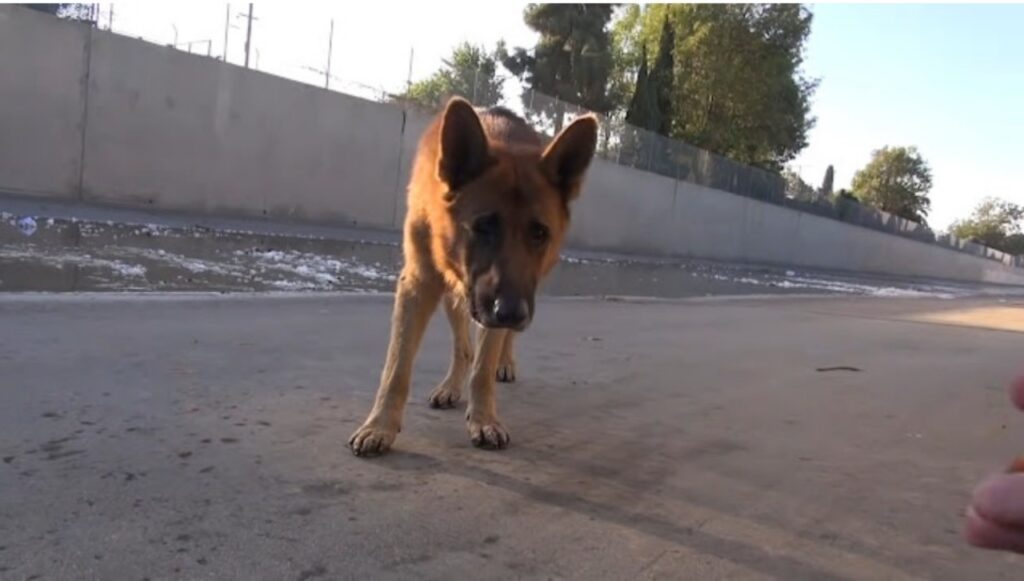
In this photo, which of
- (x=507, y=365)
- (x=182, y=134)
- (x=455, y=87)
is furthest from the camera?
(x=455, y=87)

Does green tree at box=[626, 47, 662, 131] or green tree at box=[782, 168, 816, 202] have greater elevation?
green tree at box=[626, 47, 662, 131]

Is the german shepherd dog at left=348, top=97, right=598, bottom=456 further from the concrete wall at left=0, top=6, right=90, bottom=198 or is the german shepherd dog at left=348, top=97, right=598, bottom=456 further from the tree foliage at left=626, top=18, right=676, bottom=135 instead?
the tree foliage at left=626, top=18, right=676, bottom=135

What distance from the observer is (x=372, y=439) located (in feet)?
11.0

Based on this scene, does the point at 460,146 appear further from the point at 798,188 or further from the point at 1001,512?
the point at 798,188

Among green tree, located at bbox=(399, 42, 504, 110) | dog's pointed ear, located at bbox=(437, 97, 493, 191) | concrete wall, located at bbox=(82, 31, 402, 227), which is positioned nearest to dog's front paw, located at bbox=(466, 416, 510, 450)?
dog's pointed ear, located at bbox=(437, 97, 493, 191)

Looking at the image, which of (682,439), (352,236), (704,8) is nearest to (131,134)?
(352,236)

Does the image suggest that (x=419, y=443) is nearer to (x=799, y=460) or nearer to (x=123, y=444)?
(x=123, y=444)

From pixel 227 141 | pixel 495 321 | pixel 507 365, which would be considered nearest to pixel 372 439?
pixel 495 321

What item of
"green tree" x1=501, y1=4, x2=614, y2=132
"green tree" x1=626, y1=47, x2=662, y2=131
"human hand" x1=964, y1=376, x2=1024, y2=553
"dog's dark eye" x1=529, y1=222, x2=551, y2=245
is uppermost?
"green tree" x1=501, y1=4, x2=614, y2=132

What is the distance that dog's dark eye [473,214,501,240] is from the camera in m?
3.36

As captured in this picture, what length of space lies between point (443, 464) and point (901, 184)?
10132 centimetres

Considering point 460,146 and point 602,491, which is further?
point 460,146

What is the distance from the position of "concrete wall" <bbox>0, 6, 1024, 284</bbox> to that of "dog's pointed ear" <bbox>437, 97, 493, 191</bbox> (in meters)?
14.7

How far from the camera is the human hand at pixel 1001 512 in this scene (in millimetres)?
911
